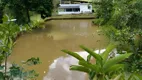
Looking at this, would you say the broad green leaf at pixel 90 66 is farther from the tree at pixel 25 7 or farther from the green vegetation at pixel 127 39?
the tree at pixel 25 7

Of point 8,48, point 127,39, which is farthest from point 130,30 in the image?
point 8,48

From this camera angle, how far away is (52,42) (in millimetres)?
11203

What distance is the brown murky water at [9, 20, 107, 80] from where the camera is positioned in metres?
8.84

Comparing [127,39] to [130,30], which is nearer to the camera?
[127,39]

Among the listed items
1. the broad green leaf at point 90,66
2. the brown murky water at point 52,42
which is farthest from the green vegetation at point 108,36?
the brown murky water at point 52,42

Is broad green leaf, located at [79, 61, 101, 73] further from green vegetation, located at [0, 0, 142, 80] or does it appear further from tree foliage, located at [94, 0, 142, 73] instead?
tree foliage, located at [94, 0, 142, 73]

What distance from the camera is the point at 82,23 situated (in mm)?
16359

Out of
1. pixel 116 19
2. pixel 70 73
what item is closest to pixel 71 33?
pixel 116 19

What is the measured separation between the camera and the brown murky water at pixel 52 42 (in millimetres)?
8836

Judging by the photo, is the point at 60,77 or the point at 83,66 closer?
the point at 83,66

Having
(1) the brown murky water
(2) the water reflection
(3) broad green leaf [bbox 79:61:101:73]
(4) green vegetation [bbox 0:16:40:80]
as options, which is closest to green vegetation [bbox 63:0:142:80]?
(3) broad green leaf [bbox 79:61:101:73]

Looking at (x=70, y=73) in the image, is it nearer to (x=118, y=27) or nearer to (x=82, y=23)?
(x=118, y=27)

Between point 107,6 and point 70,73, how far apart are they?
6.15 meters

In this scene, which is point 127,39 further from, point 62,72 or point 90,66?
point 90,66
